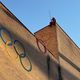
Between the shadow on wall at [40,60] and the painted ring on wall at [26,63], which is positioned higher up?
the shadow on wall at [40,60]

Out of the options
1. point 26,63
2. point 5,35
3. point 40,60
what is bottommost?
point 26,63

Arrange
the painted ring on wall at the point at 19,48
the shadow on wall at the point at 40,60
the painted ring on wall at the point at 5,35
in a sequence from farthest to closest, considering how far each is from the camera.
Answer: the shadow on wall at the point at 40,60, the painted ring on wall at the point at 19,48, the painted ring on wall at the point at 5,35

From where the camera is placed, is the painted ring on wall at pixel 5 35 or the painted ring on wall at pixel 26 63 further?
the painted ring on wall at pixel 26 63

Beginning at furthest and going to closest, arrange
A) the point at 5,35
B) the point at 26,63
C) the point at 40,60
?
the point at 40,60, the point at 26,63, the point at 5,35

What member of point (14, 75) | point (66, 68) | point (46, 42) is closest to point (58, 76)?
point (66, 68)

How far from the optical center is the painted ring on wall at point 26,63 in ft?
27.5

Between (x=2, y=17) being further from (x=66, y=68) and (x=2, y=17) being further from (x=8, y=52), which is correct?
(x=66, y=68)

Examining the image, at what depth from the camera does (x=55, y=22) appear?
12195 millimetres

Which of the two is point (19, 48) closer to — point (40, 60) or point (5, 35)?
point (5, 35)

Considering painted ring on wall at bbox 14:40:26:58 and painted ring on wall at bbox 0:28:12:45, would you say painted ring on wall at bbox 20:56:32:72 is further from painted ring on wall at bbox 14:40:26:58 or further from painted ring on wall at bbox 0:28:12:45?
painted ring on wall at bbox 0:28:12:45

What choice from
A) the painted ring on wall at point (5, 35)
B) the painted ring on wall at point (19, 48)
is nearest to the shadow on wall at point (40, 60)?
the painted ring on wall at point (19, 48)

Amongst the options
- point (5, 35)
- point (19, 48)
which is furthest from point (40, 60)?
point (5, 35)

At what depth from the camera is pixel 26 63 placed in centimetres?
860

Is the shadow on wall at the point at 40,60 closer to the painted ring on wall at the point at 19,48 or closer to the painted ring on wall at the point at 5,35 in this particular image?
the painted ring on wall at the point at 19,48
